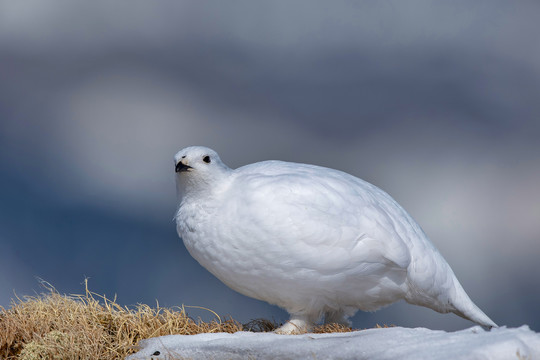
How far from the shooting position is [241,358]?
12.1 feet

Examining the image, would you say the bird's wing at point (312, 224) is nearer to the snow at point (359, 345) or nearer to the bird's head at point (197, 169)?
the bird's head at point (197, 169)

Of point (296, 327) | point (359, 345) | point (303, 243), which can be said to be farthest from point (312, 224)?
point (359, 345)

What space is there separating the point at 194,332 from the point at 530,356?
6.74ft

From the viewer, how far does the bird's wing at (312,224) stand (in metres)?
4.13

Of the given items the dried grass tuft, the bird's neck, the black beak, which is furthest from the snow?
the black beak

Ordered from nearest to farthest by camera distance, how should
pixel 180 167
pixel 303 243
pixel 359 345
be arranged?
pixel 359 345 → pixel 303 243 → pixel 180 167

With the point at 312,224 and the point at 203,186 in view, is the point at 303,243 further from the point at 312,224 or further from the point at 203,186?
the point at 203,186

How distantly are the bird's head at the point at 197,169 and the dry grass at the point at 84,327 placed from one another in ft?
2.70

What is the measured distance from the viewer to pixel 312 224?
4.16 meters

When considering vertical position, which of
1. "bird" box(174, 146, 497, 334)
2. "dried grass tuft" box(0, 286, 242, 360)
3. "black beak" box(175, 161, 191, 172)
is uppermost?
"black beak" box(175, 161, 191, 172)

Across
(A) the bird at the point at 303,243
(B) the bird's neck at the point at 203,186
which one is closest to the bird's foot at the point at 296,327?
(A) the bird at the point at 303,243

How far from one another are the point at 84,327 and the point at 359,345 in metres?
1.68

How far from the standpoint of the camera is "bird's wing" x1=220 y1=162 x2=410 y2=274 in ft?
13.5

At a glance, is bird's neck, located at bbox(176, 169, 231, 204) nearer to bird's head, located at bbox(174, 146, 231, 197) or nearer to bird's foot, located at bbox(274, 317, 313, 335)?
bird's head, located at bbox(174, 146, 231, 197)
